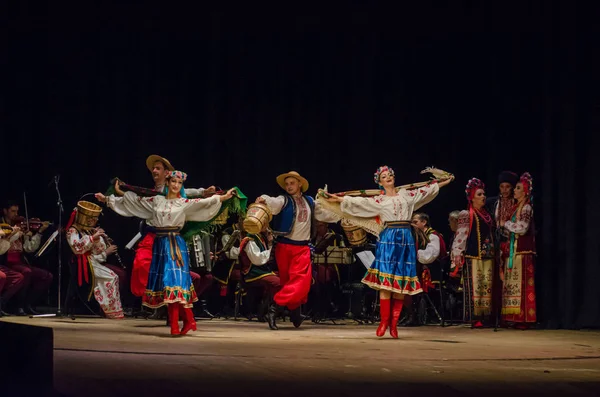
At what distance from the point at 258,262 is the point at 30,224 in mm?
2868

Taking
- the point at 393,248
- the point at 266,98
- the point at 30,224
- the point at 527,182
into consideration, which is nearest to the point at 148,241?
the point at 30,224

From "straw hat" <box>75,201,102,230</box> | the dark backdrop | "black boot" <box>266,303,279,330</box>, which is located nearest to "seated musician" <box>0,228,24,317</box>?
"straw hat" <box>75,201,102,230</box>

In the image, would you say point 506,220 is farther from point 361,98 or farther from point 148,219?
point 148,219

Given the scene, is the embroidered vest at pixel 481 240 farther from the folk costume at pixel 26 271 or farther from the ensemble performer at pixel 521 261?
the folk costume at pixel 26 271

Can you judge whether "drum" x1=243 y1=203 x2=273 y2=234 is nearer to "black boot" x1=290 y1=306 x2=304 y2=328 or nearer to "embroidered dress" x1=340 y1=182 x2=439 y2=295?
"black boot" x1=290 y1=306 x2=304 y2=328

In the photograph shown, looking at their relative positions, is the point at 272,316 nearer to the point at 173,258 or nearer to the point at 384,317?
the point at 384,317

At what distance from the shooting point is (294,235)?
8.46 meters

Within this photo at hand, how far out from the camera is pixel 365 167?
10414 millimetres

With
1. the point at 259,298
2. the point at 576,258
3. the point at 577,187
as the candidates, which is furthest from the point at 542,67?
the point at 259,298

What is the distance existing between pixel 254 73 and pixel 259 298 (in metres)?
2.45

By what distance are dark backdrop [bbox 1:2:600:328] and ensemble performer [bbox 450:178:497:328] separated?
20.0 inches

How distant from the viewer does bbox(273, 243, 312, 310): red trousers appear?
327 inches

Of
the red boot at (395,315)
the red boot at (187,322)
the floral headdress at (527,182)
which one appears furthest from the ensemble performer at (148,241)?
the floral headdress at (527,182)

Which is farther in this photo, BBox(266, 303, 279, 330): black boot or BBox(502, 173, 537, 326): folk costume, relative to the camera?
BBox(502, 173, 537, 326): folk costume
